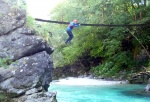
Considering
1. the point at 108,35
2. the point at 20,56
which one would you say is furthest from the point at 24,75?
the point at 108,35

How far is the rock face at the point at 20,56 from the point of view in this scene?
441 cm

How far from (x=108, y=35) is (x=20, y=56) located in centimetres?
860

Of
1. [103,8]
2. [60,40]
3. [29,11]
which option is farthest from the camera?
[60,40]

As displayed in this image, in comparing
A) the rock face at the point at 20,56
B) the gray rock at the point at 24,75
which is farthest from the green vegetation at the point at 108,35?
the gray rock at the point at 24,75

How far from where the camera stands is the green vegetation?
11008mm

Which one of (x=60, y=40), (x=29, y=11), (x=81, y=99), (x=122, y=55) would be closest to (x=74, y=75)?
(x=60, y=40)

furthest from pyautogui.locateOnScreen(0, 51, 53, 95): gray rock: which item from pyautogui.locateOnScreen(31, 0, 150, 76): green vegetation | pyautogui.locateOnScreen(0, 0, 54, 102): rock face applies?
pyautogui.locateOnScreen(31, 0, 150, 76): green vegetation

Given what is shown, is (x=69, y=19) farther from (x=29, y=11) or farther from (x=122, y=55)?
(x=29, y=11)

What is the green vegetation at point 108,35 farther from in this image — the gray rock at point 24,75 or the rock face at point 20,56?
the gray rock at point 24,75

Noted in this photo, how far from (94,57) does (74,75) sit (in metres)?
1.56

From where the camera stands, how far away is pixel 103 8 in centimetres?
1110

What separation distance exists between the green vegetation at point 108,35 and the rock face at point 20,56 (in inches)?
199

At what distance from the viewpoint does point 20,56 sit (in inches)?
185

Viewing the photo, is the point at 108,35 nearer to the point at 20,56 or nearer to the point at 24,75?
the point at 20,56
